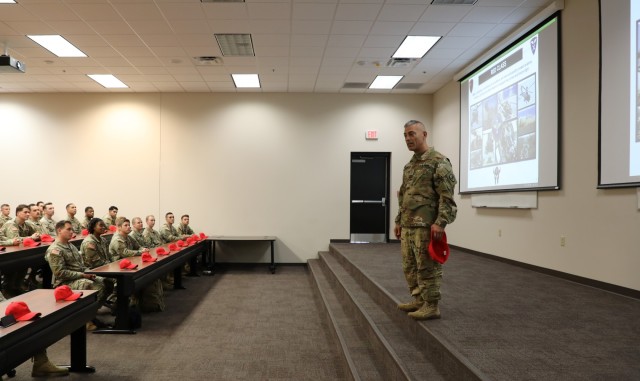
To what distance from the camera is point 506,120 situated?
582cm

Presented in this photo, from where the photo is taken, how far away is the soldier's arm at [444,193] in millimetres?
2910

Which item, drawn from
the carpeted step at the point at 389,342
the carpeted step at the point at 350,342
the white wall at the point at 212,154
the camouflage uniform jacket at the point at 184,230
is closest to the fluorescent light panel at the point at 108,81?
the white wall at the point at 212,154

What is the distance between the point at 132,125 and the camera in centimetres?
907

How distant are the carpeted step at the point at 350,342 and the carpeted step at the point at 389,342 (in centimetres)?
8

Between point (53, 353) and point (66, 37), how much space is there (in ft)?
14.8

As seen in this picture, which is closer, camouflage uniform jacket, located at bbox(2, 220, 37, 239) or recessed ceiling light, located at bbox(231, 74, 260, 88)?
camouflage uniform jacket, located at bbox(2, 220, 37, 239)

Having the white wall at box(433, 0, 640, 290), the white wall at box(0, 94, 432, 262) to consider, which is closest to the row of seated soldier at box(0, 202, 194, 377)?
the white wall at box(0, 94, 432, 262)

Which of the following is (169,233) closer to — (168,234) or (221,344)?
(168,234)

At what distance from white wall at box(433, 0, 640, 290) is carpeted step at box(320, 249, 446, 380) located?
233 cm

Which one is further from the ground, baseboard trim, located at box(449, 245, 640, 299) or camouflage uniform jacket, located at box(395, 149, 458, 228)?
camouflage uniform jacket, located at box(395, 149, 458, 228)

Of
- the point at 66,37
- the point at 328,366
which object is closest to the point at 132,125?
the point at 66,37

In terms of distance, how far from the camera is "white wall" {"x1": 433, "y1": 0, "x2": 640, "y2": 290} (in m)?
4.00

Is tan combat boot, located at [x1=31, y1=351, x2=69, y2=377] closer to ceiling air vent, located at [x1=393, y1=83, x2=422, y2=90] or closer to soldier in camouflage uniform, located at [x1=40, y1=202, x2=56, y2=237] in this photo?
soldier in camouflage uniform, located at [x1=40, y1=202, x2=56, y2=237]

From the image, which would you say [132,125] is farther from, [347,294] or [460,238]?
[460,238]
